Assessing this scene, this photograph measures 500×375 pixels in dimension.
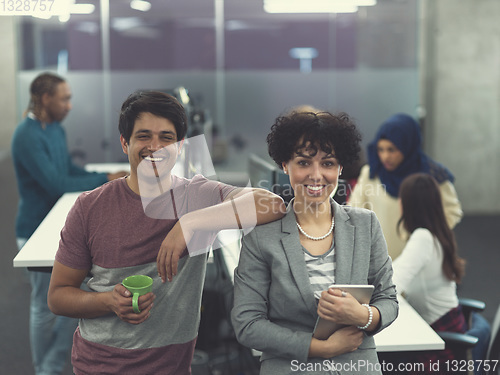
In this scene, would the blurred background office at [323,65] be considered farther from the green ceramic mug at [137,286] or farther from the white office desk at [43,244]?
the green ceramic mug at [137,286]

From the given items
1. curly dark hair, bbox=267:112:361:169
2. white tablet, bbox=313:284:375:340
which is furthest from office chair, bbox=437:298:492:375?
curly dark hair, bbox=267:112:361:169

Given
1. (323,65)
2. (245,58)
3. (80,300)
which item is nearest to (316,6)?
(323,65)

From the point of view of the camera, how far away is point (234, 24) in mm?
5457

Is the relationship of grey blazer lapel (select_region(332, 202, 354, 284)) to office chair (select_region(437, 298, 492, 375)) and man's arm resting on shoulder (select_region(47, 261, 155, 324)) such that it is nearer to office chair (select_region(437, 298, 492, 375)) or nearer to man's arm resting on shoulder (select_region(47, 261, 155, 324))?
man's arm resting on shoulder (select_region(47, 261, 155, 324))

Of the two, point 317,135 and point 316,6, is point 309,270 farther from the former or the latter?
point 316,6

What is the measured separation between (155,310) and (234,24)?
4.37 metres

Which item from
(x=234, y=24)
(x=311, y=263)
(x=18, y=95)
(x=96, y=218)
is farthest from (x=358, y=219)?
(x=234, y=24)

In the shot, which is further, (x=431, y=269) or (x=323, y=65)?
(x=323, y=65)

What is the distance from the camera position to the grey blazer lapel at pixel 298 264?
135 cm

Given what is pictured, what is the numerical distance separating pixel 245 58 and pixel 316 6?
2.64 feet

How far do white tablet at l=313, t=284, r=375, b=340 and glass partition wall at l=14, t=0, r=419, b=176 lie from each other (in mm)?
3751

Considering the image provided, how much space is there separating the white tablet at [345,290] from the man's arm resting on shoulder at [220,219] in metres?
0.25

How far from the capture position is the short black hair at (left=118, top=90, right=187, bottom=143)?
142 centimetres

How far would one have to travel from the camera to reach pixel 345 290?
4.24 feet
